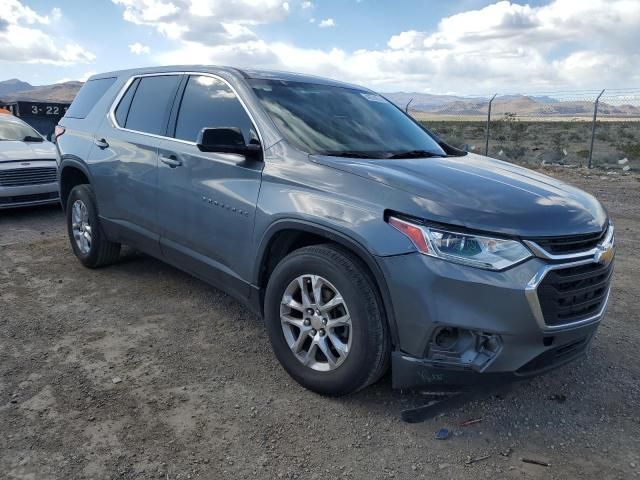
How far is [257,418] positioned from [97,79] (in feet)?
13.2

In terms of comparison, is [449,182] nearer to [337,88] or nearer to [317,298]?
[317,298]

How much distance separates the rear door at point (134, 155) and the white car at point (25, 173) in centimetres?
360

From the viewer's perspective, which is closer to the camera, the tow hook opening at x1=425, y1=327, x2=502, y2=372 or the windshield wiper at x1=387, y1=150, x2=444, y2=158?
the tow hook opening at x1=425, y1=327, x2=502, y2=372

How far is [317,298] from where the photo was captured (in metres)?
3.04

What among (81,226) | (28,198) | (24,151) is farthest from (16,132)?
(81,226)

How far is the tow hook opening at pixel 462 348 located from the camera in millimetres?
2652

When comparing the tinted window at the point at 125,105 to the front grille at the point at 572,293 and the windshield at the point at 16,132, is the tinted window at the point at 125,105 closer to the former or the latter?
the front grille at the point at 572,293

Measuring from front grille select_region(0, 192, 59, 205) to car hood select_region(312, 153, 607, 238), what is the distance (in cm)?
631

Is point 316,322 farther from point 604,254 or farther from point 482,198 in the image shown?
point 604,254

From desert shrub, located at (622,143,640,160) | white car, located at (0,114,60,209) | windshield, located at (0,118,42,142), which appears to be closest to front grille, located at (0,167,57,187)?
white car, located at (0,114,60,209)

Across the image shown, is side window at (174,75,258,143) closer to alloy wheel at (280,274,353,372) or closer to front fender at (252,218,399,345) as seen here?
front fender at (252,218,399,345)

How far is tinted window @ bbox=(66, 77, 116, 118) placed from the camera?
533cm

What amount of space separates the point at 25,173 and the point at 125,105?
3923 millimetres

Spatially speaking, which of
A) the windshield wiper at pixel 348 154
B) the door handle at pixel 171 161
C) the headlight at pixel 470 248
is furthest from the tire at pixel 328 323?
the door handle at pixel 171 161
